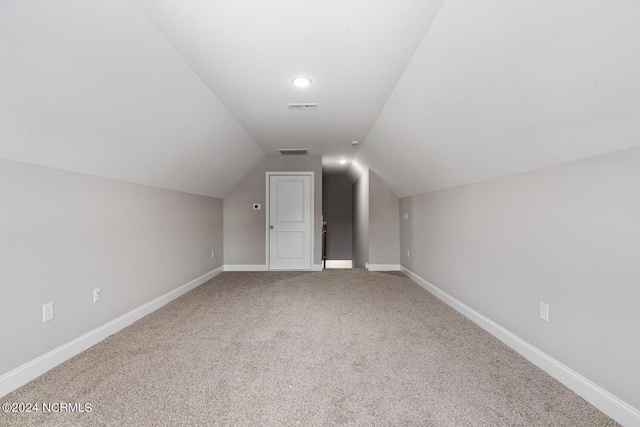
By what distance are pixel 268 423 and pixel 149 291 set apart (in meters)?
2.42

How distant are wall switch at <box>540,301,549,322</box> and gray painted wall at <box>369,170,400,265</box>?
374 centimetres

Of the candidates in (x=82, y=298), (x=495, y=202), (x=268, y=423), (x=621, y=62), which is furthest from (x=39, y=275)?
(x=495, y=202)

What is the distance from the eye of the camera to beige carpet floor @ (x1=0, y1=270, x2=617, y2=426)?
1668mm

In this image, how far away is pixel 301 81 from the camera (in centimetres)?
275

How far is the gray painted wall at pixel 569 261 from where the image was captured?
162 centimetres

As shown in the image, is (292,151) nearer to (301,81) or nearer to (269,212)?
(269,212)

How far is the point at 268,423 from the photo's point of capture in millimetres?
1616

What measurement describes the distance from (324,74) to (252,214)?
3.77 meters

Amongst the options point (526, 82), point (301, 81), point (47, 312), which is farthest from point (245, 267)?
point (526, 82)

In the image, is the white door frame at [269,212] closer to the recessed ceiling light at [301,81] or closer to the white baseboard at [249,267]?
the white baseboard at [249,267]

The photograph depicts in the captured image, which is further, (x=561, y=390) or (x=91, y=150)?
(x=91, y=150)

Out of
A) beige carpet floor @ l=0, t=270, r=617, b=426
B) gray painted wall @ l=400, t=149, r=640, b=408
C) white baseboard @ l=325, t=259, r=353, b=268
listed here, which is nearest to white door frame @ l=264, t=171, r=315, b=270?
beige carpet floor @ l=0, t=270, r=617, b=426

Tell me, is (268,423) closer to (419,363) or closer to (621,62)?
(419,363)

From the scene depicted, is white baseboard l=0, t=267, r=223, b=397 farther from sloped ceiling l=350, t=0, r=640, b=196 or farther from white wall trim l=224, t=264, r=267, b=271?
sloped ceiling l=350, t=0, r=640, b=196
